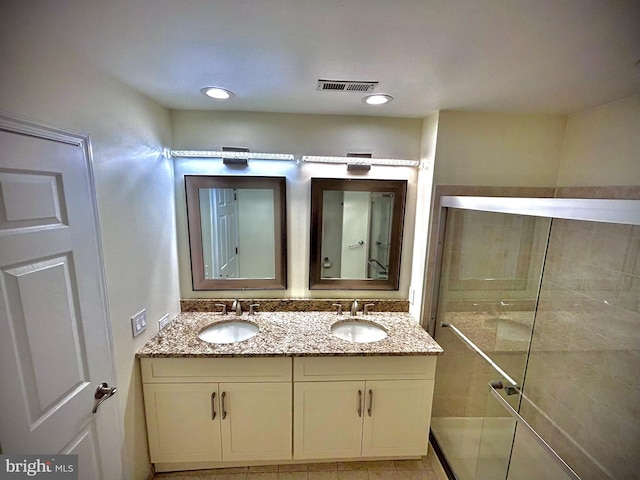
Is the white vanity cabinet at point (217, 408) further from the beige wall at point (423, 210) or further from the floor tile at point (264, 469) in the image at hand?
the beige wall at point (423, 210)

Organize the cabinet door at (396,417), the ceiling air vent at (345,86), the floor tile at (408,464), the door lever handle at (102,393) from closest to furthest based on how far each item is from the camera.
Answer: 1. the door lever handle at (102,393)
2. the ceiling air vent at (345,86)
3. the cabinet door at (396,417)
4. the floor tile at (408,464)

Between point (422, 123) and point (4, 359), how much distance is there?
2.32 m

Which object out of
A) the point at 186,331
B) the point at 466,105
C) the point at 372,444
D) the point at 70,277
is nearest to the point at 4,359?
the point at 70,277

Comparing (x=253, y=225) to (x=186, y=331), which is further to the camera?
(x=253, y=225)

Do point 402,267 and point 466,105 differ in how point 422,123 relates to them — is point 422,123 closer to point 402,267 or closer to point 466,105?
point 466,105

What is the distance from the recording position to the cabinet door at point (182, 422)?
1.48 metres

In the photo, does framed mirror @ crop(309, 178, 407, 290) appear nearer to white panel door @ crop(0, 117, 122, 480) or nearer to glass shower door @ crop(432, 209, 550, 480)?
glass shower door @ crop(432, 209, 550, 480)

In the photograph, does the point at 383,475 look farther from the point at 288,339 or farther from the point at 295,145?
the point at 295,145

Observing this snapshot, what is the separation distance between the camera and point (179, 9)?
0.74 meters

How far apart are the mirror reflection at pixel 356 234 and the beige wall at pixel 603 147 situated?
111cm

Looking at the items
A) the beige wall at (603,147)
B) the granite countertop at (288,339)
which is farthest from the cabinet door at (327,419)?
the beige wall at (603,147)

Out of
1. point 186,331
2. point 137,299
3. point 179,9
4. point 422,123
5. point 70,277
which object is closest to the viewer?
point 179,9

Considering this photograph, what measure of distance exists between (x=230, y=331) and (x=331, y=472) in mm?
1108

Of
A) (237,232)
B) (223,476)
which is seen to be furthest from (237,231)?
(223,476)
